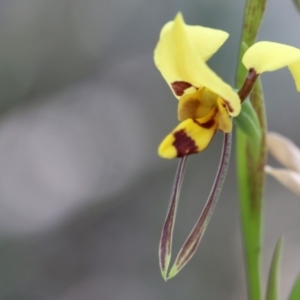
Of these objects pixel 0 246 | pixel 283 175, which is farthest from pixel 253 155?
pixel 0 246

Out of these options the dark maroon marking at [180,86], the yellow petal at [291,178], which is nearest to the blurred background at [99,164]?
the yellow petal at [291,178]

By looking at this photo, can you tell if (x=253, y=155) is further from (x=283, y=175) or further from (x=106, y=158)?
(x=106, y=158)

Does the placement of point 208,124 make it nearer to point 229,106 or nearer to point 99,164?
point 229,106

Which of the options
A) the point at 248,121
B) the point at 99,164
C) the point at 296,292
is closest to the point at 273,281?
the point at 296,292

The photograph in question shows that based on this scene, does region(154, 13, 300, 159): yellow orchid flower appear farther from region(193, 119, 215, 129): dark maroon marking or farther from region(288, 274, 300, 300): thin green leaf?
region(288, 274, 300, 300): thin green leaf

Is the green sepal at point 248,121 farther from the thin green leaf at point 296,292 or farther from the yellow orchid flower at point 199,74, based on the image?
the thin green leaf at point 296,292

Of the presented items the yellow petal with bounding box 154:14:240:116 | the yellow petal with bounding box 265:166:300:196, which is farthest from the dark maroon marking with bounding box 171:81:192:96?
the yellow petal with bounding box 265:166:300:196
